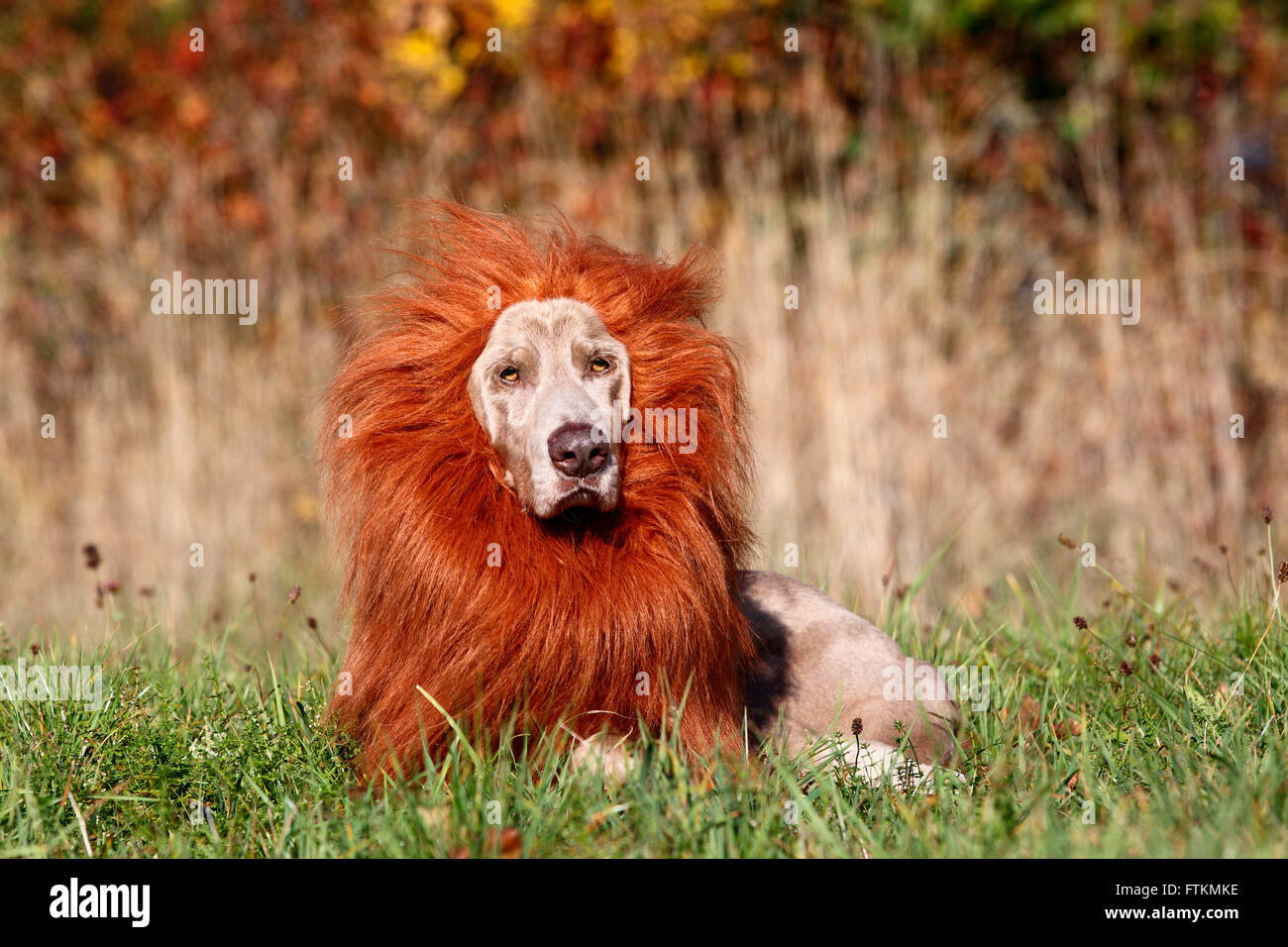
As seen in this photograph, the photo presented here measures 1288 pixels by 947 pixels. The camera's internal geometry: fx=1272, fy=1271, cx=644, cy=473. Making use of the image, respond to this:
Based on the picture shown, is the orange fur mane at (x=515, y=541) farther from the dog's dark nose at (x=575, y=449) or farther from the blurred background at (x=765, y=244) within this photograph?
the blurred background at (x=765, y=244)

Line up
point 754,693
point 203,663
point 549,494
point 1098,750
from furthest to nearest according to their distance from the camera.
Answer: point 203,663 < point 754,693 < point 1098,750 < point 549,494

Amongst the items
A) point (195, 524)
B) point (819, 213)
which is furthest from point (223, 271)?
point (819, 213)

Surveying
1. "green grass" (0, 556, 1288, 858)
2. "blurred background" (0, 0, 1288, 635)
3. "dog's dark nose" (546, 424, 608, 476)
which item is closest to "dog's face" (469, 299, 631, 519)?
"dog's dark nose" (546, 424, 608, 476)

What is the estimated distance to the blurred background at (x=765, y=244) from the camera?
6324 mm

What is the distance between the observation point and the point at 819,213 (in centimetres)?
634

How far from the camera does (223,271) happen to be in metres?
7.36

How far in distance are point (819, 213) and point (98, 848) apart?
15.0 ft

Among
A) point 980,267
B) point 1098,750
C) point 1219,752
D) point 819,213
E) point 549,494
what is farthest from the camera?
point 980,267

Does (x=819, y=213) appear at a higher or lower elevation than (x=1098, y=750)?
higher

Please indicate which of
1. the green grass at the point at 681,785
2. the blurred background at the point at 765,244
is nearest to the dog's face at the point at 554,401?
the green grass at the point at 681,785

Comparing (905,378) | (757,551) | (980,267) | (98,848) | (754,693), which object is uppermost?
(980,267)

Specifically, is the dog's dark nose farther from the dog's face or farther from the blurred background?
the blurred background
